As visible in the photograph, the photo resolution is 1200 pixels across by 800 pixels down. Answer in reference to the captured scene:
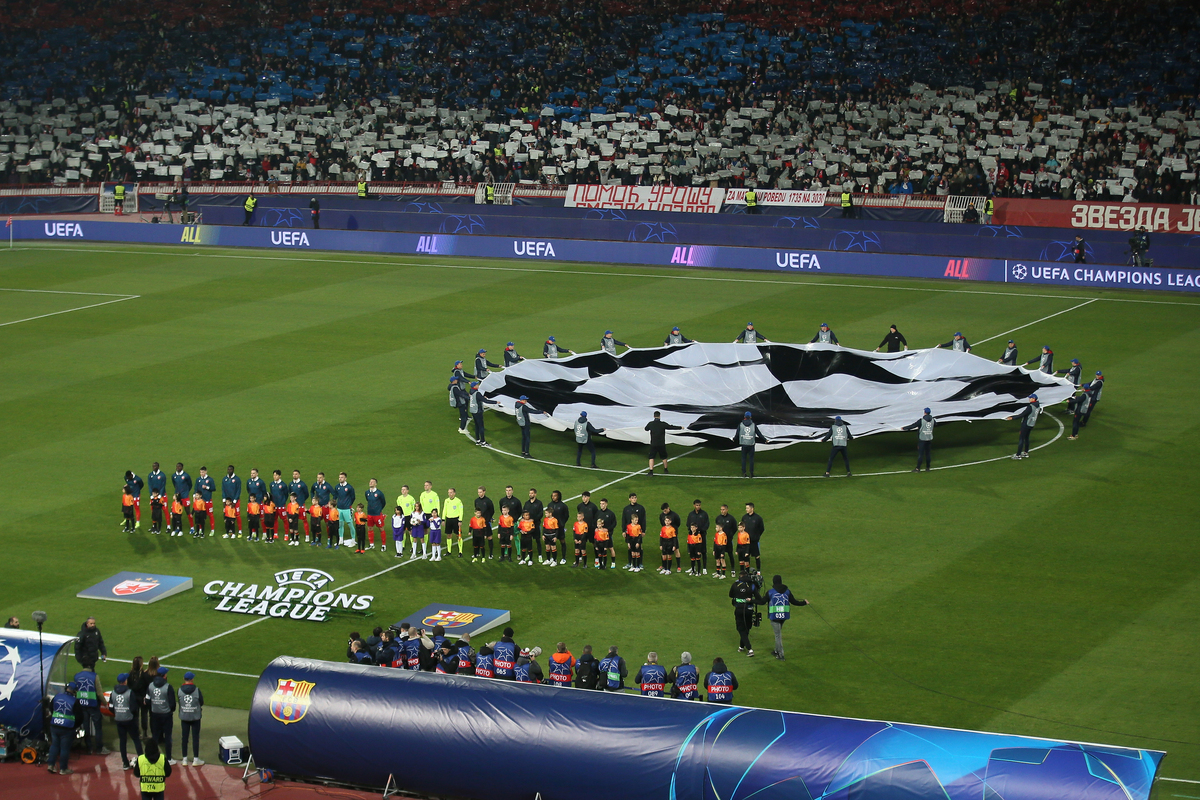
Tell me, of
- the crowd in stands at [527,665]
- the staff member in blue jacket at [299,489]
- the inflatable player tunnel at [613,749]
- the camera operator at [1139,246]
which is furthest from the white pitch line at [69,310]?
the camera operator at [1139,246]

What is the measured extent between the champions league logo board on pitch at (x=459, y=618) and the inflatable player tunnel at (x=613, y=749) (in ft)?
15.2

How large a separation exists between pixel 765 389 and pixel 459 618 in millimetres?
13101

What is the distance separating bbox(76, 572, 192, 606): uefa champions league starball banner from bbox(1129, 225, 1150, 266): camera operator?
38277 millimetres

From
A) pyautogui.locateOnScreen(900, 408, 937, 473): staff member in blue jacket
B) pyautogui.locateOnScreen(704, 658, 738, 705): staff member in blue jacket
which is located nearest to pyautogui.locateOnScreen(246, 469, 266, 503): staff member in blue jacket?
pyautogui.locateOnScreen(704, 658, 738, 705): staff member in blue jacket

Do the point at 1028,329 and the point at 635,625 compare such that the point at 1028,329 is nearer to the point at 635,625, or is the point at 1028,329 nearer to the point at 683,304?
the point at 683,304

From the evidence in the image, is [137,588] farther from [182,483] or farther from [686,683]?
[686,683]

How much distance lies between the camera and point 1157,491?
29219 millimetres

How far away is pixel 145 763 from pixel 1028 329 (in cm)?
3467

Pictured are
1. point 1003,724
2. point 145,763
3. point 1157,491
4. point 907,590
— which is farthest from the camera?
point 1157,491

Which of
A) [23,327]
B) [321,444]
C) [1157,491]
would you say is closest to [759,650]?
[1157,491]

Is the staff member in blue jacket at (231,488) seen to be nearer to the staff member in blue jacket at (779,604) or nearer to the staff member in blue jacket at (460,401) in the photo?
the staff member in blue jacket at (460,401)

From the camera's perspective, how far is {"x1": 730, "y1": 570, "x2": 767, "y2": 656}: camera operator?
2175 cm

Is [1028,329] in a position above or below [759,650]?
above

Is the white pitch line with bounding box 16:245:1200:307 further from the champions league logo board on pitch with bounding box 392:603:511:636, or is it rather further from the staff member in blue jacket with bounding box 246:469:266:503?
the champions league logo board on pitch with bounding box 392:603:511:636
